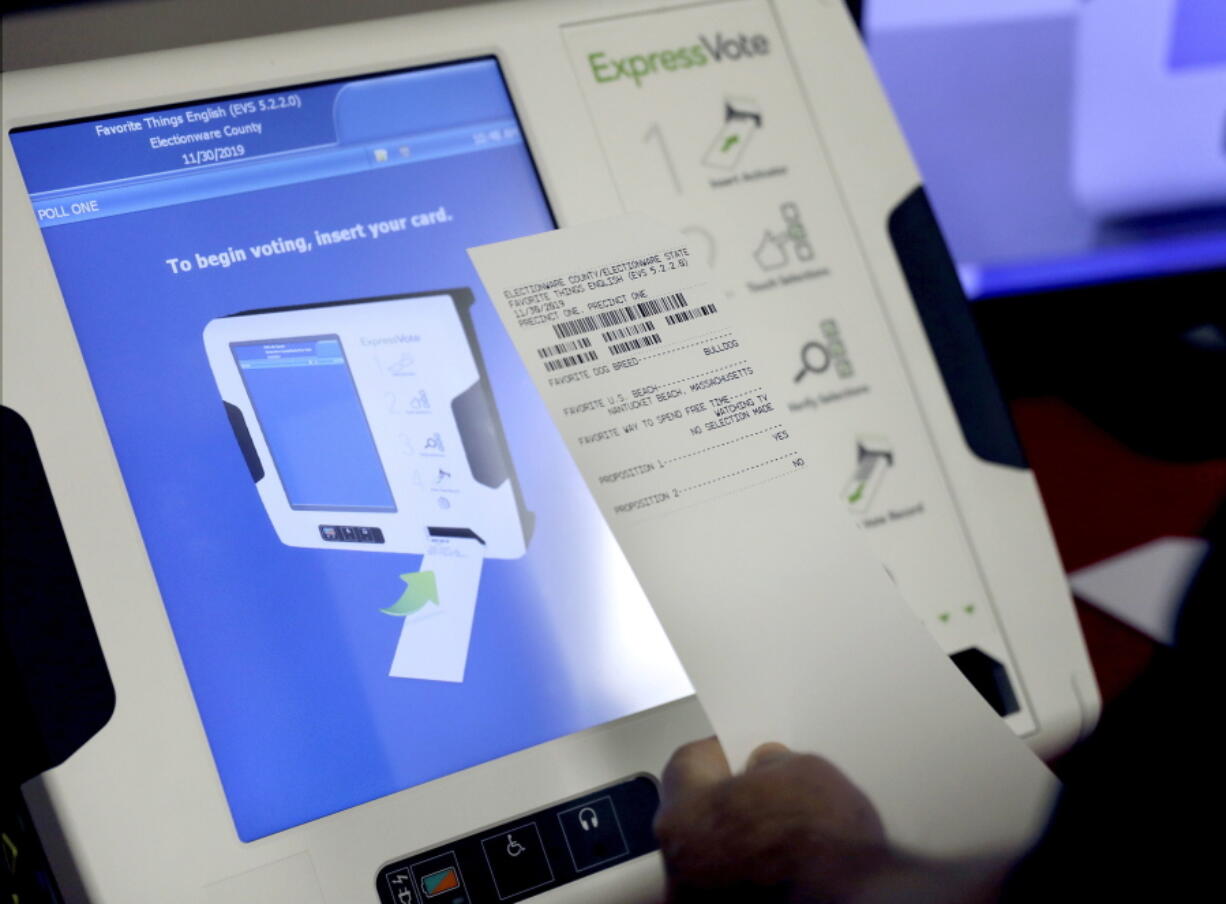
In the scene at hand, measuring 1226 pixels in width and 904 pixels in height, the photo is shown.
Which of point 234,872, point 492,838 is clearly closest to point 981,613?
point 492,838

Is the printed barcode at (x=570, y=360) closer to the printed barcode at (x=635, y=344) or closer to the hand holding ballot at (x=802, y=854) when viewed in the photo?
the printed barcode at (x=635, y=344)

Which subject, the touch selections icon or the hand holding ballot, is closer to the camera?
the hand holding ballot

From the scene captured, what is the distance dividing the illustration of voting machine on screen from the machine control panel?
0.28 feet

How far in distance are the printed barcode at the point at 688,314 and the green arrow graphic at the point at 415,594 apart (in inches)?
7.4

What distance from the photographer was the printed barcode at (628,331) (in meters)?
0.45

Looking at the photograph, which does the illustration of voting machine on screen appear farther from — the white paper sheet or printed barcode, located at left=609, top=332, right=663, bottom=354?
printed barcode, located at left=609, top=332, right=663, bottom=354

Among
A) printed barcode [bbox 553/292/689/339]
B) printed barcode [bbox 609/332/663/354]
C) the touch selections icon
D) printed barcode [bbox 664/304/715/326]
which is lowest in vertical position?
printed barcode [bbox 609/332/663/354]

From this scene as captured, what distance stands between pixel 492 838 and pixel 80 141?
16.7 inches

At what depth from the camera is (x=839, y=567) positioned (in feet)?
1.51

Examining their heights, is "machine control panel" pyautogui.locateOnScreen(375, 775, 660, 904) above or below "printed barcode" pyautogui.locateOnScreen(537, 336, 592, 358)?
below

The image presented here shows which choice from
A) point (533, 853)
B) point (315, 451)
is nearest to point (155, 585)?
point (315, 451)

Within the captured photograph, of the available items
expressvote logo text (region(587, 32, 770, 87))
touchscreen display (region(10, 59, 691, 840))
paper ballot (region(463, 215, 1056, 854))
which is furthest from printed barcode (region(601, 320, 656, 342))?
expressvote logo text (region(587, 32, 770, 87))

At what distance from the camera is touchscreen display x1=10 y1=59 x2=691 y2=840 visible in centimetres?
50

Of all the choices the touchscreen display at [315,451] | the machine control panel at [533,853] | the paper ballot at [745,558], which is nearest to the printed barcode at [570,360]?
the paper ballot at [745,558]
